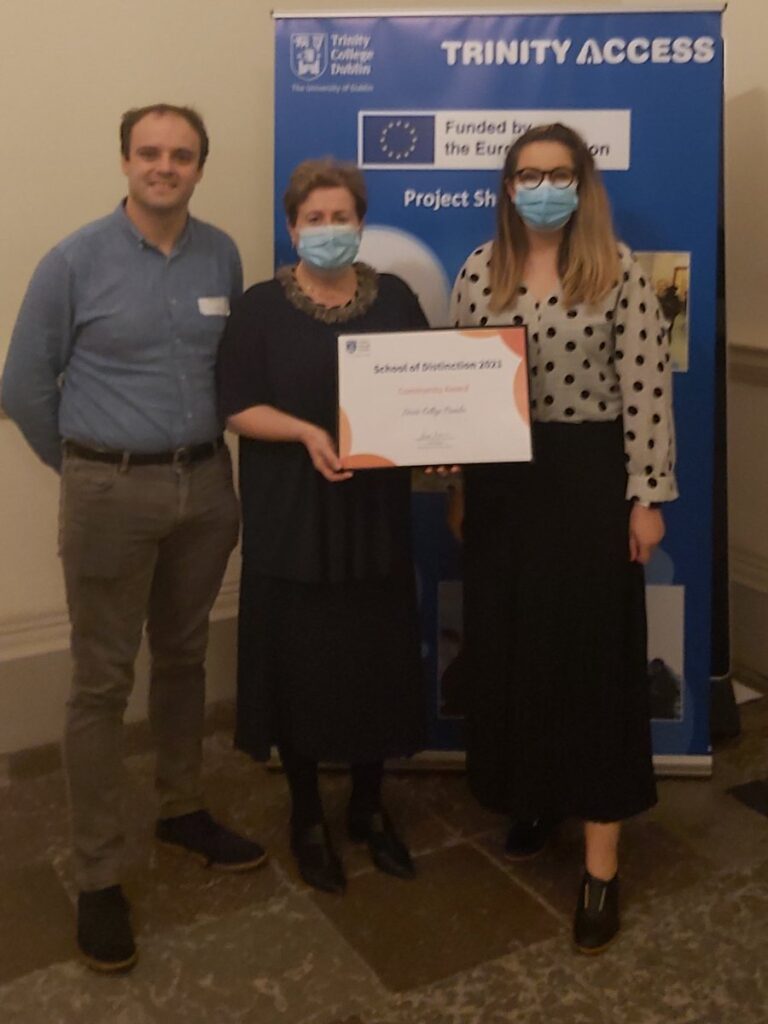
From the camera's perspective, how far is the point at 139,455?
6.40ft

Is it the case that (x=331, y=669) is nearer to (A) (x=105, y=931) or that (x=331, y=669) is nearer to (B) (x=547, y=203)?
(A) (x=105, y=931)

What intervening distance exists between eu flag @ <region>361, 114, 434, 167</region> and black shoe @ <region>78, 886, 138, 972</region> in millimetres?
1659

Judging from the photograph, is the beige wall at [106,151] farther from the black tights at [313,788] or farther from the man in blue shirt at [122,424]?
the black tights at [313,788]

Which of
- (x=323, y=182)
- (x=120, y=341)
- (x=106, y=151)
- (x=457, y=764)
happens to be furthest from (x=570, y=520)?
(x=106, y=151)

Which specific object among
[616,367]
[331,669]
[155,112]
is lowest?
[331,669]

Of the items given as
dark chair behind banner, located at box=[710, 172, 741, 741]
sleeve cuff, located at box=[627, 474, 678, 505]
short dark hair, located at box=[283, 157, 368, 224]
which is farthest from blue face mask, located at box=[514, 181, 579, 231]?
dark chair behind banner, located at box=[710, 172, 741, 741]

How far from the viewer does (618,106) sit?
2398mm

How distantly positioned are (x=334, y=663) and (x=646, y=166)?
130 cm

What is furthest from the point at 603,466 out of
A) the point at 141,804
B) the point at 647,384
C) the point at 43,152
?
the point at 43,152

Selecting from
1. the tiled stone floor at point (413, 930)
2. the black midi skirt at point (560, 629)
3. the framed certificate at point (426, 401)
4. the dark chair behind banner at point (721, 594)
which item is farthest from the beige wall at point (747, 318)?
the framed certificate at point (426, 401)

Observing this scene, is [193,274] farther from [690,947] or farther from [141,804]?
[690,947]

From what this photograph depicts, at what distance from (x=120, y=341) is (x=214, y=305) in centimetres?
19

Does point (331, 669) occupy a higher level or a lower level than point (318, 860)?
higher

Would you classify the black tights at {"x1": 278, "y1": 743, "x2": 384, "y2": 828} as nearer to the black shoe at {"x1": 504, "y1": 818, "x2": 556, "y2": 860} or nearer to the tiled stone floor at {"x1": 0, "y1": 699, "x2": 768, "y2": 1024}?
the tiled stone floor at {"x1": 0, "y1": 699, "x2": 768, "y2": 1024}
